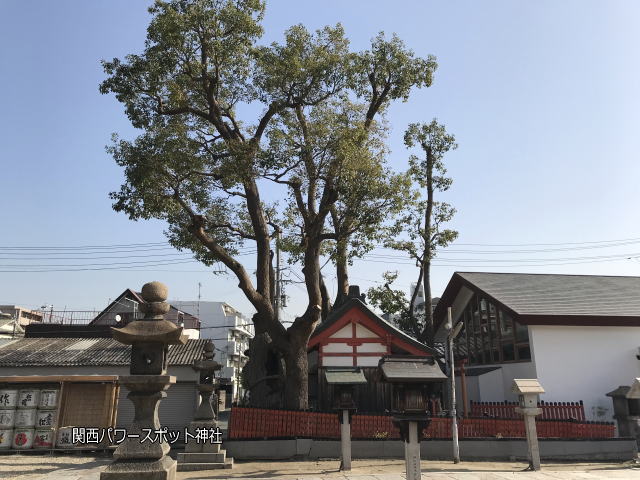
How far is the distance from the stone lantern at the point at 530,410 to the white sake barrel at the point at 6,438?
1514 centimetres

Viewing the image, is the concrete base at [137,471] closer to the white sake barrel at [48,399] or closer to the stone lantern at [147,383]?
the stone lantern at [147,383]

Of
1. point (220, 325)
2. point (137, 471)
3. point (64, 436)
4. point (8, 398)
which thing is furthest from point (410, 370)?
point (220, 325)

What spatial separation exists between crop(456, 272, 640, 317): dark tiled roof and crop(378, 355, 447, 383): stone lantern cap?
958cm

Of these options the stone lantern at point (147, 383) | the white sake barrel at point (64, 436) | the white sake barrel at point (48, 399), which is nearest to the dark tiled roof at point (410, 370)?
the stone lantern at point (147, 383)

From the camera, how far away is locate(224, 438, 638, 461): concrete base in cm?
1373

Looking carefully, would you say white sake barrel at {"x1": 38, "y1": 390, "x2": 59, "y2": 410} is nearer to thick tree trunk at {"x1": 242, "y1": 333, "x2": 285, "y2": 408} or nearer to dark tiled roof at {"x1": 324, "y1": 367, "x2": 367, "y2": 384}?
thick tree trunk at {"x1": 242, "y1": 333, "x2": 285, "y2": 408}

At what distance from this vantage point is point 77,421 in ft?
50.5

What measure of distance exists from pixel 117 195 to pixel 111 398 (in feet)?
22.4

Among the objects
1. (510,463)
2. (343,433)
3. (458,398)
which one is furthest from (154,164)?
(458,398)

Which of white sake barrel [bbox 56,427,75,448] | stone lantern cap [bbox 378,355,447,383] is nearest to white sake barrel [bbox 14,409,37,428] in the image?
white sake barrel [bbox 56,427,75,448]

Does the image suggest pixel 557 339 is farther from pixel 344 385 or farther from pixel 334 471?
pixel 334 471

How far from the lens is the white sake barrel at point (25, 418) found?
14648 mm

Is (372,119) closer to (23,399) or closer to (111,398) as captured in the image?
(111,398)

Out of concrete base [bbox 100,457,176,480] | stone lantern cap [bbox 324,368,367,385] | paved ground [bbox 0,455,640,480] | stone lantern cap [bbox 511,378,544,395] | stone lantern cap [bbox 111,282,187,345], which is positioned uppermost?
stone lantern cap [bbox 111,282,187,345]
